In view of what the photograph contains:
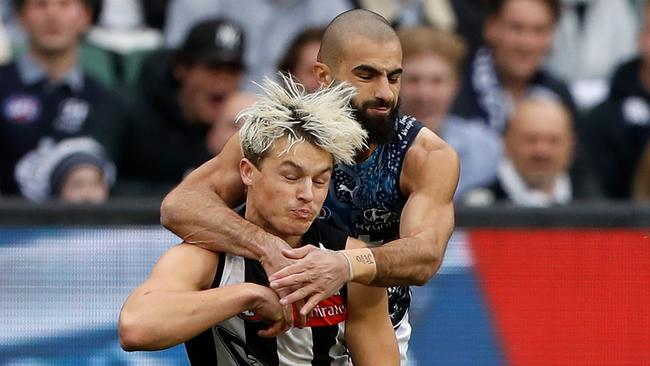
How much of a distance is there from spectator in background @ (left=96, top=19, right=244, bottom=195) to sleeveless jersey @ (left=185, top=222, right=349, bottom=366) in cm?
378

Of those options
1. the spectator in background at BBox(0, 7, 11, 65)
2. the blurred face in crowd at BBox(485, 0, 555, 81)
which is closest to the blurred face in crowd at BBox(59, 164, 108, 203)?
the spectator in background at BBox(0, 7, 11, 65)

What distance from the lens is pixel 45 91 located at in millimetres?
8641

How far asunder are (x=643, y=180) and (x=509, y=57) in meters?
1.16

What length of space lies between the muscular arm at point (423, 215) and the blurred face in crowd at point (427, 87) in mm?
3282

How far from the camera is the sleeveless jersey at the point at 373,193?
17.2ft

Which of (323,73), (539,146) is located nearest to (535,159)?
(539,146)

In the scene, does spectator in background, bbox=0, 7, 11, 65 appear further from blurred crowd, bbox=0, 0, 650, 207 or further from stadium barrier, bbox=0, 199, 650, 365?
stadium barrier, bbox=0, 199, 650, 365

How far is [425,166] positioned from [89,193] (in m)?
3.46

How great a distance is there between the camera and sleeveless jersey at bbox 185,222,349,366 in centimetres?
477

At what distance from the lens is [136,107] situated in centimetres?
880

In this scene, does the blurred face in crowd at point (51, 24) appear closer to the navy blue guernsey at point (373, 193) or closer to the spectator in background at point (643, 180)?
the spectator in background at point (643, 180)

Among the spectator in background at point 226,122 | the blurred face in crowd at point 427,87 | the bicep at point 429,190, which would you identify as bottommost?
the spectator in background at point 226,122

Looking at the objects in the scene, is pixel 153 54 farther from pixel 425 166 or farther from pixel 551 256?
pixel 425 166

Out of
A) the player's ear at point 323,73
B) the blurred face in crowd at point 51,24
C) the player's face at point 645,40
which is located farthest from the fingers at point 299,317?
the player's face at point 645,40
